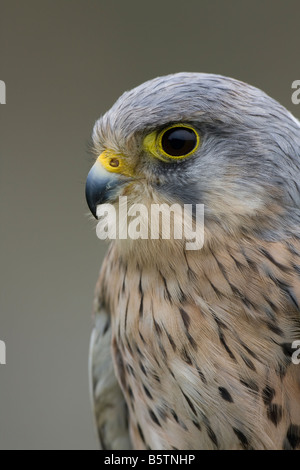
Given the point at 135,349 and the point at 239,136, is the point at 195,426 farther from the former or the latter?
the point at 239,136

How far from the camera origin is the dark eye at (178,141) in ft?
3.95

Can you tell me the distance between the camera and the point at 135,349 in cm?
135

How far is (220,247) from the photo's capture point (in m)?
1.24

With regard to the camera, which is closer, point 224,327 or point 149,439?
point 224,327

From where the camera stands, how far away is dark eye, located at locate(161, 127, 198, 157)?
1.21 m

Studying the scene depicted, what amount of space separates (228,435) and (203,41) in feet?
6.22

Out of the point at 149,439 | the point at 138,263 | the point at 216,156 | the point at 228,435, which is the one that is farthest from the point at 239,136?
the point at 149,439
